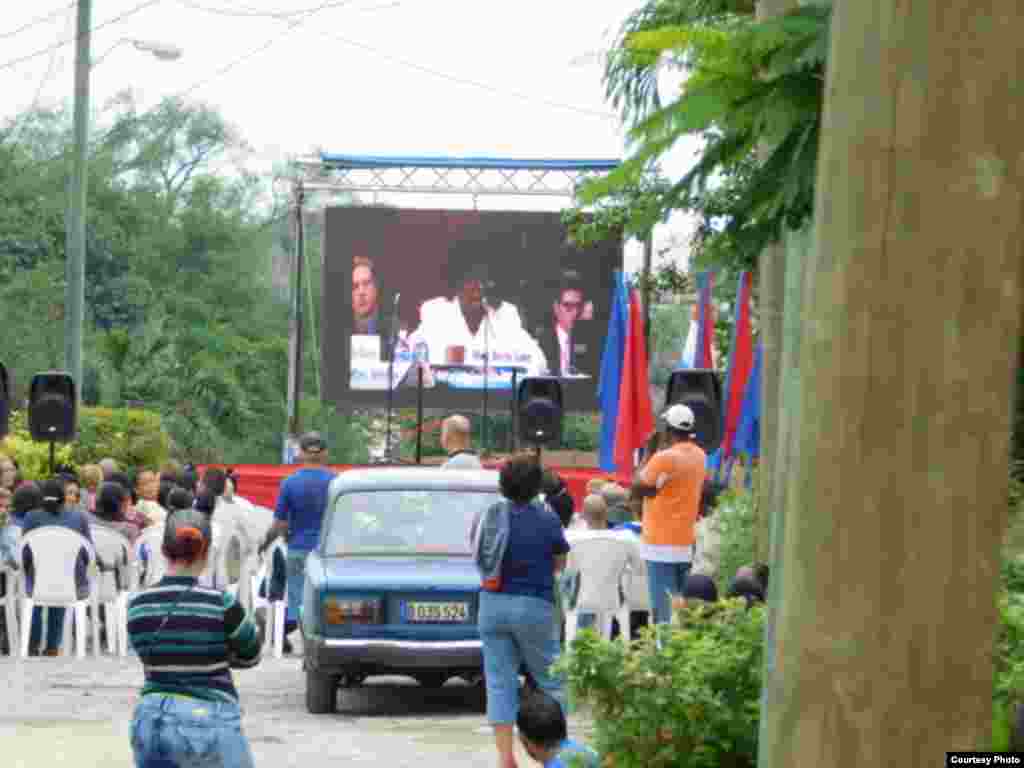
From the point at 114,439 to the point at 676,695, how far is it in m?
23.0

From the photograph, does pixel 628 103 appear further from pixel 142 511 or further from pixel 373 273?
pixel 373 273

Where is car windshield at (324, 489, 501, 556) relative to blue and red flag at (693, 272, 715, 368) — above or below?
below

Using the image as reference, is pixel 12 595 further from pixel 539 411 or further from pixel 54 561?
pixel 539 411

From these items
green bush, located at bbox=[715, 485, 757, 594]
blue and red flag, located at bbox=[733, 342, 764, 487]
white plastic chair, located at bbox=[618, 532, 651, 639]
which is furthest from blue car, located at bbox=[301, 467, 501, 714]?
blue and red flag, located at bbox=[733, 342, 764, 487]

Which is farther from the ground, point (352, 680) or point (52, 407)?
point (52, 407)

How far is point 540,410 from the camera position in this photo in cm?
2547

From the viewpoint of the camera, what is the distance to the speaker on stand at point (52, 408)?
2489 centimetres

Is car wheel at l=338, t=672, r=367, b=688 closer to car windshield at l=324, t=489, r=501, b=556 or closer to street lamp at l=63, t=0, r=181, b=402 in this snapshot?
car windshield at l=324, t=489, r=501, b=556

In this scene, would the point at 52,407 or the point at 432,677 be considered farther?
the point at 52,407

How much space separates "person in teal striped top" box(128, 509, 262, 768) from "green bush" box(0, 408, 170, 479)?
2183 cm

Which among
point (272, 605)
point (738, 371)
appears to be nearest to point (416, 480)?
point (272, 605)

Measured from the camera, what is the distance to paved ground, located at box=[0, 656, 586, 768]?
12469 mm

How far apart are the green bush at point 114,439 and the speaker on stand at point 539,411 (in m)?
6.63

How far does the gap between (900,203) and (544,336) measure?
117ft
